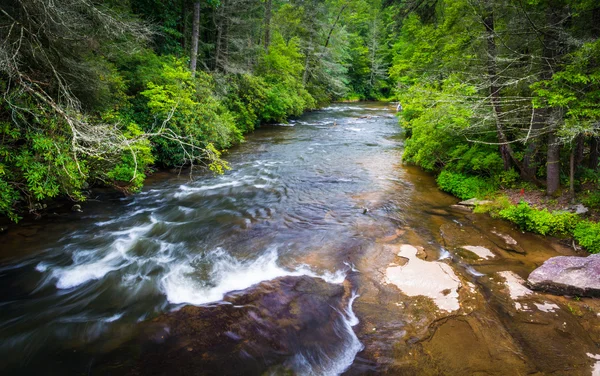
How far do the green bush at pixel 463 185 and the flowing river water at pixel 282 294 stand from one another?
2.81ft

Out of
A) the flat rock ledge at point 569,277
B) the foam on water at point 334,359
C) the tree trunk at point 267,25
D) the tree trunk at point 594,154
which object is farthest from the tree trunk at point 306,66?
the foam on water at point 334,359

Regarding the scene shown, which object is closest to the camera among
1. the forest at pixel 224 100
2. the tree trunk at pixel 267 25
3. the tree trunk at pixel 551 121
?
the forest at pixel 224 100

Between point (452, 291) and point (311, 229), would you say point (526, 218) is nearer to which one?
point (452, 291)

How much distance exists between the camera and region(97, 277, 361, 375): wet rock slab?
3.82 m

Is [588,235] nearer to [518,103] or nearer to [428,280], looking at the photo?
[518,103]

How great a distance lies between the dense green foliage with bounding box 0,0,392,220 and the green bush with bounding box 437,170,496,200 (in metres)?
6.93

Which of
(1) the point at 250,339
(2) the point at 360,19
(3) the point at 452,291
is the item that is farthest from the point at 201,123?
(2) the point at 360,19

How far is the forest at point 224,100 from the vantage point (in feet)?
18.4

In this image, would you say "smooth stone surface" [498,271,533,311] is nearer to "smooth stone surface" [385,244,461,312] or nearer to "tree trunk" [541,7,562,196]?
"smooth stone surface" [385,244,461,312]

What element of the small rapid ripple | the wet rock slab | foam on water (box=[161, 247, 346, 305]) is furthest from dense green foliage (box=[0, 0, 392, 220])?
the wet rock slab

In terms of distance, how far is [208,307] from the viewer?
480 centimetres

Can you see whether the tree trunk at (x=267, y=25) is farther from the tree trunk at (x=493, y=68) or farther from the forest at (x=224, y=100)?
the tree trunk at (x=493, y=68)

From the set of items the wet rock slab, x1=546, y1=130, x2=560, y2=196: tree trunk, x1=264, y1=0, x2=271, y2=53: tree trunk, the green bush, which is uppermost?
x1=264, y1=0, x2=271, y2=53: tree trunk

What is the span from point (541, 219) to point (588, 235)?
855mm
